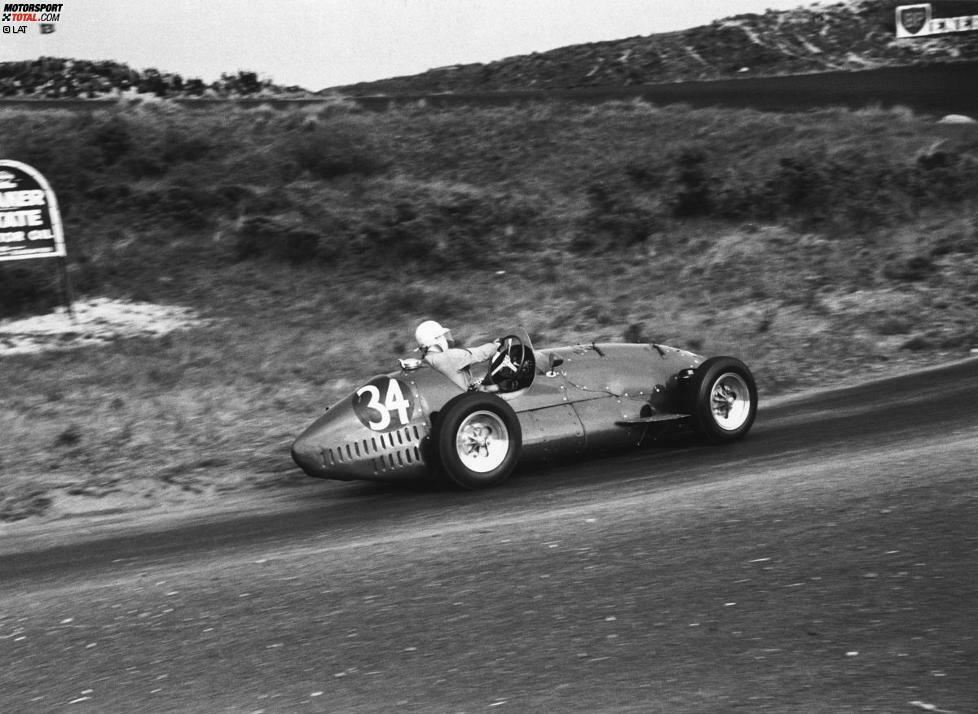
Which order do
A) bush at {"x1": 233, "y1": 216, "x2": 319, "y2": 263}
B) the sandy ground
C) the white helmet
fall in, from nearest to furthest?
the white helmet
the sandy ground
bush at {"x1": 233, "y1": 216, "x2": 319, "y2": 263}

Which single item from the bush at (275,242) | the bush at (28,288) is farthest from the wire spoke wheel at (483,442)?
the bush at (275,242)

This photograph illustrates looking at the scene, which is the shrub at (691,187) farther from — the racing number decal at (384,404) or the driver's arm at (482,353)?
the racing number decal at (384,404)

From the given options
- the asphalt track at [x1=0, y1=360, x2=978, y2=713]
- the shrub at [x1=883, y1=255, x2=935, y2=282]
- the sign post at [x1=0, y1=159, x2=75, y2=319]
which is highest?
the sign post at [x1=0, y1=159, x2=75, y2=319]

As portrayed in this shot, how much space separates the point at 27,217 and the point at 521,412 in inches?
475

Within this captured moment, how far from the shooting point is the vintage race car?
7684 millimetres

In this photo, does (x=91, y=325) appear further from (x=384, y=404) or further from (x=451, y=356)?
(x=384, y=404)

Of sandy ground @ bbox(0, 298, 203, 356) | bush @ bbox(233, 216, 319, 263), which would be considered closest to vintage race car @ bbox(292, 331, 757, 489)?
sandy ground @ bbox(0, 298, 203, 356)

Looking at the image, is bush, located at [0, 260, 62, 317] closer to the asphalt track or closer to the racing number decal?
the asphalt track

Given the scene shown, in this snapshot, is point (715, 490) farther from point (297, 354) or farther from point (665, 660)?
point (297, 354)

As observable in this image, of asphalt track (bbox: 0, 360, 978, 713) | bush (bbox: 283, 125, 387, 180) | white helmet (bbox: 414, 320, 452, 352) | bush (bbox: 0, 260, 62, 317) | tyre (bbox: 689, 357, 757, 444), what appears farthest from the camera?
bush (bbox: 283, 125, 387, 180)

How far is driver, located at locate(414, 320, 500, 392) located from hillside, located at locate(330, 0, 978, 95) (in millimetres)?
33283

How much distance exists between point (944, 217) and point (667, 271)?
4.68m

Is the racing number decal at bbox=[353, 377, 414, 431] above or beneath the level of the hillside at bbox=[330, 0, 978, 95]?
beneath

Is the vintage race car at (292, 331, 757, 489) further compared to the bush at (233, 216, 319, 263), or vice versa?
the bush at (233, 216, 319, 263)
